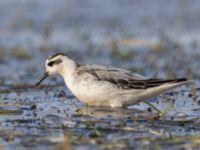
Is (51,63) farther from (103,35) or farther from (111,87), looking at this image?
(103,35)

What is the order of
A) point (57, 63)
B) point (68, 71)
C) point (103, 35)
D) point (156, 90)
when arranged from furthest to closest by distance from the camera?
point (103, 35)
point (57, 63)
point (68, 71)
point (156, 90)

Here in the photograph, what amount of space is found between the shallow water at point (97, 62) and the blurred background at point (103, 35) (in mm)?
30

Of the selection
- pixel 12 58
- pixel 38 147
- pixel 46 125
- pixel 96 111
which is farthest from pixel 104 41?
pixel 38 147

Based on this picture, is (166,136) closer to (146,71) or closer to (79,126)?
(79,126)

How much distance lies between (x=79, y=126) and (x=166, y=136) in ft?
4.53

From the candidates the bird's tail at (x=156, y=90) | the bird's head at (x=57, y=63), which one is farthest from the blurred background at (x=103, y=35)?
the bird's tail at (x=156, y=90)

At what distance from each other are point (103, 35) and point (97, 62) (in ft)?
11.2

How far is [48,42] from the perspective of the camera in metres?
21.1

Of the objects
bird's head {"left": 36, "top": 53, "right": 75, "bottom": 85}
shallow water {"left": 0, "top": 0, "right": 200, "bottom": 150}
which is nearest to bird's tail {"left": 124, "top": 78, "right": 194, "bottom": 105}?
shallow water {"left": 0, "top": 0, "right": 200, "bottom": 150}

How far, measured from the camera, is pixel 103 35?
72.3 feet

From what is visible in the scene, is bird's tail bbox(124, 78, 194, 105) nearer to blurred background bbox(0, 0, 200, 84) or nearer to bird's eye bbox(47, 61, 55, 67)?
bird's eye bbox(47, 61, 55, 67)

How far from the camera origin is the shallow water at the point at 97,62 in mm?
10102

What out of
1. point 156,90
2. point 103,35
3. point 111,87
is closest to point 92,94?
point 111,87

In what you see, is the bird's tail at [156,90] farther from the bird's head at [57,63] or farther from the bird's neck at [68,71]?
the bird's head at [57,63]
